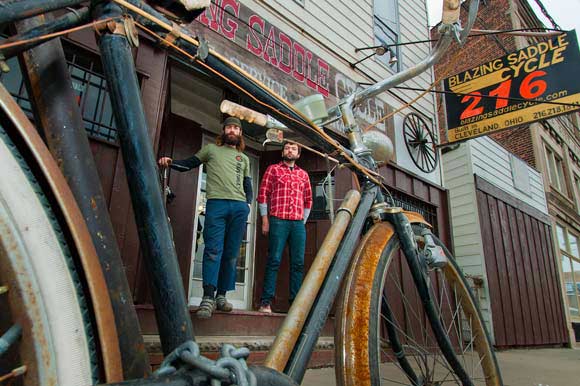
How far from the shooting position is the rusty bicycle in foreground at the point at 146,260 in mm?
678

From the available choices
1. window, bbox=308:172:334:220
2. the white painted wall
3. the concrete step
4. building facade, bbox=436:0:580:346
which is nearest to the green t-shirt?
the concrete step

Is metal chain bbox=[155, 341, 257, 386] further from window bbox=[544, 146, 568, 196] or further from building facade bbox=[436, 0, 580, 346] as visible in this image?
window bbox=[544, 146, 568, 196]

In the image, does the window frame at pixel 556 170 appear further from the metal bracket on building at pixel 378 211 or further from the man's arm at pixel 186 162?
the metal bracket on building at pixel 378 211

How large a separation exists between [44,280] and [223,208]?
2734 mm

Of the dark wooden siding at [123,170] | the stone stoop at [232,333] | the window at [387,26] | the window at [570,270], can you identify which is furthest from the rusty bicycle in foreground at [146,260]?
the window at [570,270]

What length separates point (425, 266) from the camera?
1697 mm

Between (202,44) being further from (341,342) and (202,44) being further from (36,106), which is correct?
(341,342)

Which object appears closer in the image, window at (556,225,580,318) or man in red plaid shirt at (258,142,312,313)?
man in red plaid shirt at (258,142,312,313)

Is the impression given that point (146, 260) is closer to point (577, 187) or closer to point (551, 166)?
point (551, 166)

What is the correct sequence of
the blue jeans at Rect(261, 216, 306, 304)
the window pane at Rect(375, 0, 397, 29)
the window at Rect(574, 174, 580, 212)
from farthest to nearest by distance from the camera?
the window at Rect(574, 174, 580, 212)
the window pane at Rect(375, 0, 397, 29)
the blue jeans at Rect(261, 216, 306, 304)

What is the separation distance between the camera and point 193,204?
4539mm

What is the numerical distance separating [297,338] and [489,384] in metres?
1.25

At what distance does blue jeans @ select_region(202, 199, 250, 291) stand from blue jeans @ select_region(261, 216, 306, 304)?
41 centimetres

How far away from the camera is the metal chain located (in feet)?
2.22
